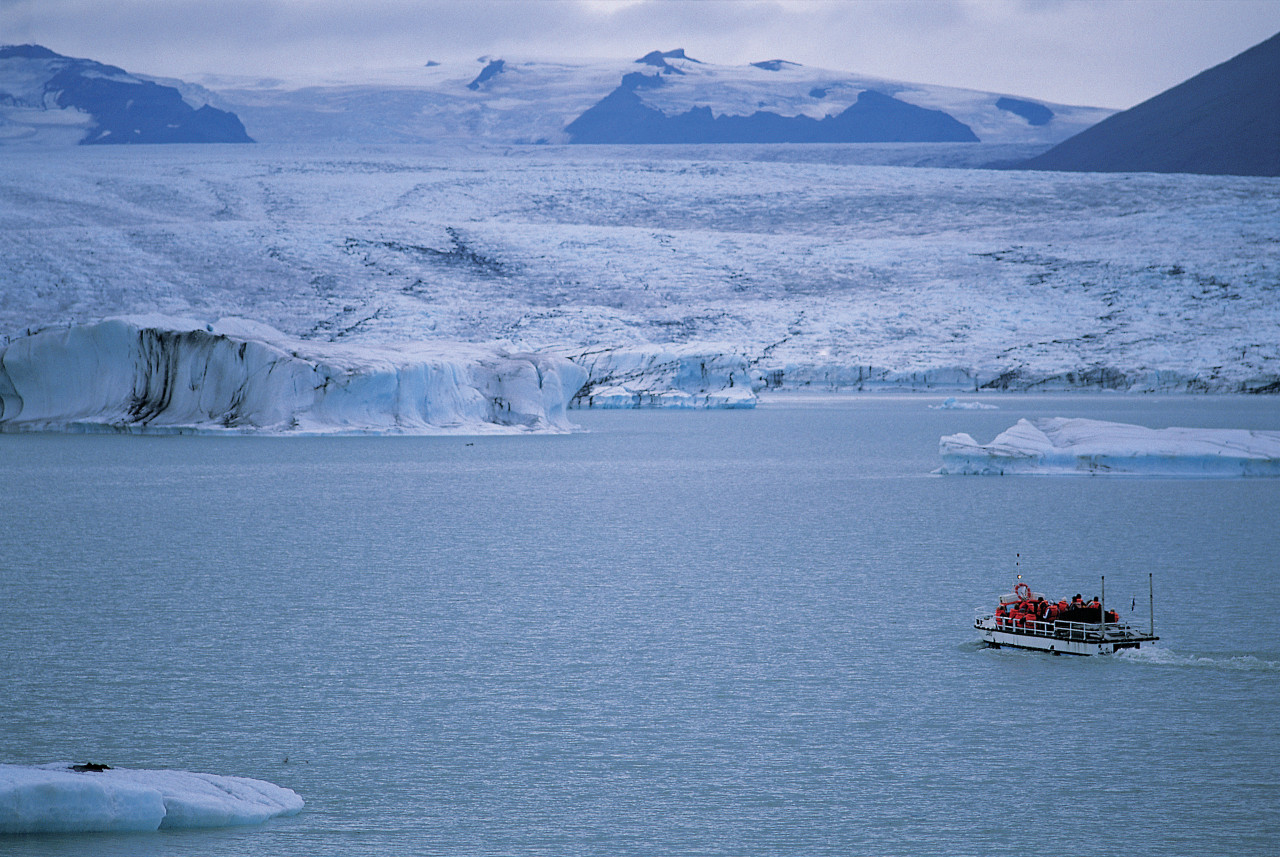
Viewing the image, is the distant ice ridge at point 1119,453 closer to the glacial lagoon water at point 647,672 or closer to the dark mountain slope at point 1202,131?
the glacial lagoon water at point 647,672

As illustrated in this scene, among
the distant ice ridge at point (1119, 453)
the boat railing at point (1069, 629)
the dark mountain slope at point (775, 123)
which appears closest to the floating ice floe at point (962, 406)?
the distant ice ridge at point (1119, 453)

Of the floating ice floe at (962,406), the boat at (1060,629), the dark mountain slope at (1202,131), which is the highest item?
the dark mountain slope at (1202,131)


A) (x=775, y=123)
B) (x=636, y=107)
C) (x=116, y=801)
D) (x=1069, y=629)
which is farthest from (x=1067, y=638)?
(x=775, y=123)

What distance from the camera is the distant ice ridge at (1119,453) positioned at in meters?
16.6

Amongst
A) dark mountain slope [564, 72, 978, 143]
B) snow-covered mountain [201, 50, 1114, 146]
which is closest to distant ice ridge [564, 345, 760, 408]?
snow-covered mountain [201, 50, 1114, 146]

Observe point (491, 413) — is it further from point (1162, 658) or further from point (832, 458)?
point (1162, 658)

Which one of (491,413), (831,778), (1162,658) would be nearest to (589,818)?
(831,778)

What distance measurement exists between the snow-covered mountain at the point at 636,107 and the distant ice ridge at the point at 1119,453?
70521 millimetres

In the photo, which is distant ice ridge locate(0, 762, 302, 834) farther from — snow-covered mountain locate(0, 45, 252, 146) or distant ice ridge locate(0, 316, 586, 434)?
snow-covered mountain locate(0, 45, 252, 146)

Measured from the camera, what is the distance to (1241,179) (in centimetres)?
5544

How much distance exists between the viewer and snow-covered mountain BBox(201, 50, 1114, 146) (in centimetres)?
8725

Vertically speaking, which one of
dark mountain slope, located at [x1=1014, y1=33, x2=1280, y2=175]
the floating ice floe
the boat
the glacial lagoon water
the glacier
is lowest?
the floating ice floe

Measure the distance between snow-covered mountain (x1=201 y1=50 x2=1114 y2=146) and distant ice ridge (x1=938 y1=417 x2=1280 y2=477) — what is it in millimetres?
70521

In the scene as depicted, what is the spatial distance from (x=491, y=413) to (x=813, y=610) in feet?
56.2
